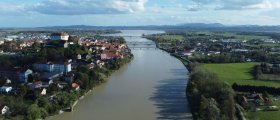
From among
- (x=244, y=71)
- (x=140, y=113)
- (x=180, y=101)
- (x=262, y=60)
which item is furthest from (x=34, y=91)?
(x=262, y=60)

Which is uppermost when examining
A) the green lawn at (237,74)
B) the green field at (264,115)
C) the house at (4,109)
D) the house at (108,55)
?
the house at (4,109)

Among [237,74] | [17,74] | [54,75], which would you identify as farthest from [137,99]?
[237,74]

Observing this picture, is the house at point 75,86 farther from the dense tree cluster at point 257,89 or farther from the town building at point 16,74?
the dense tree cluster at point 257,89

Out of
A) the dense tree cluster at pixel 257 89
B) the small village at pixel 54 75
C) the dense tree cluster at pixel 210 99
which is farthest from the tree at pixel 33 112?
the dense tree cluster at pixel 257 89

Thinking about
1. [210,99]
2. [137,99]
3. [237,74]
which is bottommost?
[237,74]

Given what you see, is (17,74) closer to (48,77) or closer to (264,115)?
(48,77)
